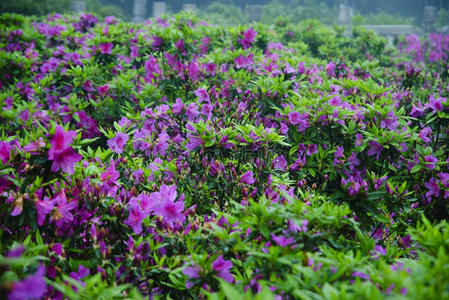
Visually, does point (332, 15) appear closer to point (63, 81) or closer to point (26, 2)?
point (26, 2)

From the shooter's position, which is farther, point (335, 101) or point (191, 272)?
point (335, 101)

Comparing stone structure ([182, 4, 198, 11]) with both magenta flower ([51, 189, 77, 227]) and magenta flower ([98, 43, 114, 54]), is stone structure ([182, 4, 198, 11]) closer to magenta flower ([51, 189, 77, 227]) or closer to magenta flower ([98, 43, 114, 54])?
magenta flower ([98, 43, 114, 54])

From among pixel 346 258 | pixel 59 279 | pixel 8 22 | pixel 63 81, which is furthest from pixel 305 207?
pixel 8 22

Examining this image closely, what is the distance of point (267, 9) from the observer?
1647cm

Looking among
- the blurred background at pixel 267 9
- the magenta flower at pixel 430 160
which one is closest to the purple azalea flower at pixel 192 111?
the magenta flower at pixel 430 160

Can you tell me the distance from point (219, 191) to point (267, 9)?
644 inches

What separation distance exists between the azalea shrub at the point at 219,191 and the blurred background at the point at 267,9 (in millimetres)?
10893

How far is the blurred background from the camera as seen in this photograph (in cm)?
1366

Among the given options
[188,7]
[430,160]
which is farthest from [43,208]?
[188,7]

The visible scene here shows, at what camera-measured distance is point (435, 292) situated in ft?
2.97

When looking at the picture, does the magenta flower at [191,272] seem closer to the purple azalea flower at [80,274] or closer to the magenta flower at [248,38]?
the purple azalea flower at [80,274]

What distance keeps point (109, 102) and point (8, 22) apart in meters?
3.93

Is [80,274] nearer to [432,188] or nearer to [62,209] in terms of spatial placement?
[62,209]

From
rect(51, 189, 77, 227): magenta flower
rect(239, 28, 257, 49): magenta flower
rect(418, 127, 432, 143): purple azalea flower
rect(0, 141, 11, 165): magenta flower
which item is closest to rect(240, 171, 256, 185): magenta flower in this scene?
rect(51, 189, 77, 227): magenta flower
